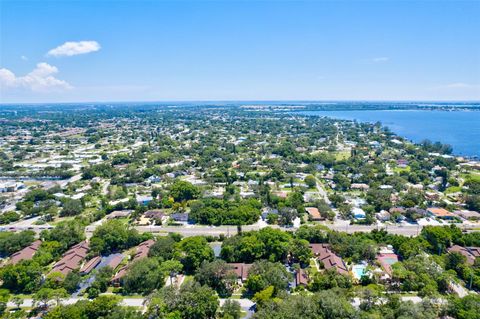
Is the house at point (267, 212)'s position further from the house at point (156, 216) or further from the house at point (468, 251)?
the house at point (468, 251)

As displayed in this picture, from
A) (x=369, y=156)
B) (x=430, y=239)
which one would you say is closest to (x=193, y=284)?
(x=430, y=239)

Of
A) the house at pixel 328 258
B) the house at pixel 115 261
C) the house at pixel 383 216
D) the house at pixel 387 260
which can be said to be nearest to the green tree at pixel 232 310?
the house at pixel 328 258

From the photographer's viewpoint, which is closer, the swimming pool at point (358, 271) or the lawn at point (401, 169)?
the swimming pool at point (358, 271)

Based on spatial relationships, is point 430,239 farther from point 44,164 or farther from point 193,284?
point 44,164

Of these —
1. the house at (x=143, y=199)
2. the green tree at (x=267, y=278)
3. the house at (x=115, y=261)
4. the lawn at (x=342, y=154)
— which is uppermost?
the lawn at (x=342, y=154)

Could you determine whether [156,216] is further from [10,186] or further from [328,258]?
[10,186]

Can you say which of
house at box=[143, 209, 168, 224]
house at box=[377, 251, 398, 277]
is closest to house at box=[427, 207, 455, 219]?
house at box=[377, 251, 398, 277]

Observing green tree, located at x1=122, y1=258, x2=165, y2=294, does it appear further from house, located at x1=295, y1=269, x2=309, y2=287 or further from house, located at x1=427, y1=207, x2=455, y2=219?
house, located at x1=427, y1=207, x2=455, y2=219
